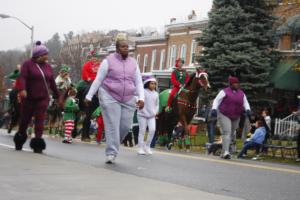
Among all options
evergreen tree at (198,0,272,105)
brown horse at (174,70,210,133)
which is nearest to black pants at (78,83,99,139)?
brown horse at (174,70,210,133)

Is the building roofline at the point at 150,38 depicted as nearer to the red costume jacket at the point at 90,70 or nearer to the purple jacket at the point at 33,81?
the red costume jacket at the point at 90,70

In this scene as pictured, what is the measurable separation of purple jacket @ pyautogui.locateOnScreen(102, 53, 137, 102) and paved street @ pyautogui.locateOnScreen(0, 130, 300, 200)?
1.12m

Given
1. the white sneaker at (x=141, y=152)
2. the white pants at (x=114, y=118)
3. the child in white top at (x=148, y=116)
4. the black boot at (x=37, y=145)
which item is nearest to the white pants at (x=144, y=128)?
the child in white top at (x=148, y=116)

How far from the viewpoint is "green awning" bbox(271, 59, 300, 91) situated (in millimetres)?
37219

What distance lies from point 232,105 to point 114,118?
497cm

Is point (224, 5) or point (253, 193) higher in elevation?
point (224, 5)

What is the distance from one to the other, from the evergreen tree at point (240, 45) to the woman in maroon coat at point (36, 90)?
24.7m

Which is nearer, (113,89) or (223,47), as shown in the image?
(113,89)

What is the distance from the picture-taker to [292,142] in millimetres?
26109

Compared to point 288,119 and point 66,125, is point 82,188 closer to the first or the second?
point 66,125

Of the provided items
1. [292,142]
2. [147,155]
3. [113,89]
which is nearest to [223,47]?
[292,142]

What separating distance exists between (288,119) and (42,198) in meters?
28.7

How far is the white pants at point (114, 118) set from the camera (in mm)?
10781

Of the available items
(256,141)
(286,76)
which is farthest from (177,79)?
(286,76)
